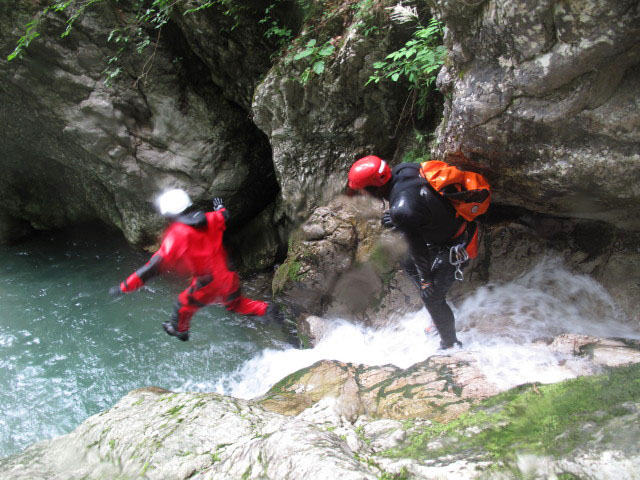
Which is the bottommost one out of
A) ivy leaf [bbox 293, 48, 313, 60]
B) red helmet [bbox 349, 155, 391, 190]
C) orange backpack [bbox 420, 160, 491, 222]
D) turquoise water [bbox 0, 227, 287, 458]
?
turquoise water [bbox 0, 227, 287, 458]

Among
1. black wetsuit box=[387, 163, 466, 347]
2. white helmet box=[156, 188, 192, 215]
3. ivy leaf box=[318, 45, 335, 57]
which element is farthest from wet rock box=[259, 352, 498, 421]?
ivy leaf box=[318, 45, 335, 57]

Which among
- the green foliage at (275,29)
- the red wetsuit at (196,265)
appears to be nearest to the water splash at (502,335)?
the red wetsuit at (196,265)

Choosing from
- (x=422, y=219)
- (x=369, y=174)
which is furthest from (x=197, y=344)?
(x=422, y=219)

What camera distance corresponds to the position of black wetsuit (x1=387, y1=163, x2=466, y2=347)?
3.92 meters

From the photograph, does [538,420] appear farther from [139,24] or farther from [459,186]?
[139,24]

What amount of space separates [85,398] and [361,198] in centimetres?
522

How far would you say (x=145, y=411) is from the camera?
3719 mm

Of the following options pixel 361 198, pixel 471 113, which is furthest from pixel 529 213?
pixel 361 198

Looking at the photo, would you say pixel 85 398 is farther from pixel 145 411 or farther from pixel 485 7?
pixel 485 7

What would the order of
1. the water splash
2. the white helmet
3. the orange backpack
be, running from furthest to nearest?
the white helmet → the orange backpack → the water splash

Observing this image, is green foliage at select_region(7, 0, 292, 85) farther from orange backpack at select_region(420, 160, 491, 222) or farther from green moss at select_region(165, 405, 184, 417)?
green moss at select_region(165, 405, 184, 417)

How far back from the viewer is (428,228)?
13.7ft

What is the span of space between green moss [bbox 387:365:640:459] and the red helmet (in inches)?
88.7

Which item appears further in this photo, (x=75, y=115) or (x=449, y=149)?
(x=75, y=115)
